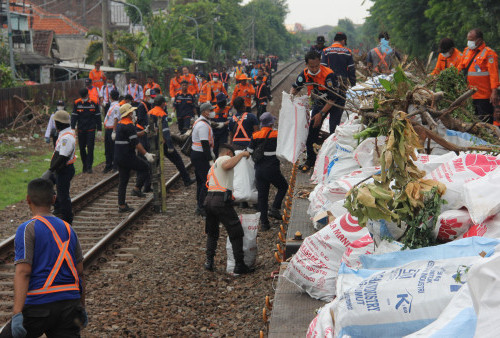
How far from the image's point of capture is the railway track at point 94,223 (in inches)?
313

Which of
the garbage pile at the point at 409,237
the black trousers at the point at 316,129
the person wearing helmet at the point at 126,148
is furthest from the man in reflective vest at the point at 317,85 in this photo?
the person wearing helmet at the point at 126,148

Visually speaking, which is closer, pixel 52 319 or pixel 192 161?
pixel 52 319

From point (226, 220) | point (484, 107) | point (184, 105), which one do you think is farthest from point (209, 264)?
point (184, 105)

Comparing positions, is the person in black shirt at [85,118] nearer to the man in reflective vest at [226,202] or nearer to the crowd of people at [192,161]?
the crowd of people at [192,161]

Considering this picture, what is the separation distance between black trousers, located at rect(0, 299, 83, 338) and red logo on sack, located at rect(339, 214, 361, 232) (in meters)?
2.16

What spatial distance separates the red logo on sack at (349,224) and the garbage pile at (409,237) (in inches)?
0.4

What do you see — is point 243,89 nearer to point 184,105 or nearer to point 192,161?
point 184,105

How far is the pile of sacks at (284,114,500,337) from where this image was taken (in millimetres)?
3109

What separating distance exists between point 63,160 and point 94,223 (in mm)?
1666

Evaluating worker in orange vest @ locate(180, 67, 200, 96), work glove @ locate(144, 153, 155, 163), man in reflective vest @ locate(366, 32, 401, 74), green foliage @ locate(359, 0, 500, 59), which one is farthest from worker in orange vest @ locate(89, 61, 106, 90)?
green foliage @ locate(359, 0, 500, 59)

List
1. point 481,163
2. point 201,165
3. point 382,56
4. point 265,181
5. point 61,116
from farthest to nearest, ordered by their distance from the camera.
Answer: point 382,56 < point 201,165 < point 265,181 < point 61,116 < point 481,163

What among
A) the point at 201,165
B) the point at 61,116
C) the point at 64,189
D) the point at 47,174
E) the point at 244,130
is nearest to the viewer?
→ the point at 47,174

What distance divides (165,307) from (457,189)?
11.5 feet

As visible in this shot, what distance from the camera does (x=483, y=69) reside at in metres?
9.20
